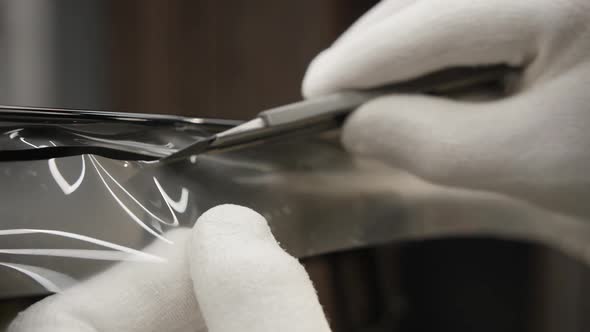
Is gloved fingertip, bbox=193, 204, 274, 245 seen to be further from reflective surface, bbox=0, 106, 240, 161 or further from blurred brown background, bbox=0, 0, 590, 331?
blurred brown background, bbox=0, 0, 590, 331

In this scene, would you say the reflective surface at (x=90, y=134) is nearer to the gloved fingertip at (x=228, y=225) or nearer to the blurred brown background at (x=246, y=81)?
the gloved fingertip at (x=228, y=225)

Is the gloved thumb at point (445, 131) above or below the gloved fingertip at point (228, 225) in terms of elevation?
above

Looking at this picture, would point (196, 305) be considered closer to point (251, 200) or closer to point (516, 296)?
point (251, 200)

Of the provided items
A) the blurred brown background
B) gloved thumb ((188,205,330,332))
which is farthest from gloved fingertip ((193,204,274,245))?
the blurred brown background

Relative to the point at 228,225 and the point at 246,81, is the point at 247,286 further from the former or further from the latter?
the point at 246,81

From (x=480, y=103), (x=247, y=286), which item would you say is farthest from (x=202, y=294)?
(x=480, y=103)

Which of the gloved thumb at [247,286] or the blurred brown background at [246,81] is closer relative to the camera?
the gloved thumb at [247,286]

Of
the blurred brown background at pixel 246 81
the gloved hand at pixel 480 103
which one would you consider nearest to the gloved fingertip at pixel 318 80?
the gloved hand at pixel 480 103
